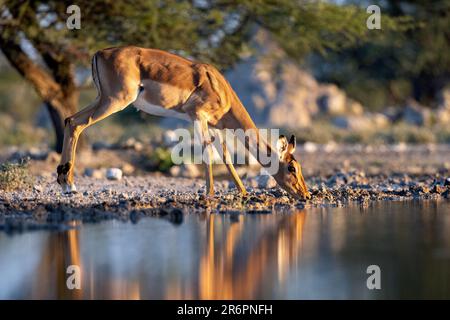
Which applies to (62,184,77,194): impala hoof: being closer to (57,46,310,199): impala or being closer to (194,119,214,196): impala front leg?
(57,46,310,199): impala

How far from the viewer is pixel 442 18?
36.5 meters

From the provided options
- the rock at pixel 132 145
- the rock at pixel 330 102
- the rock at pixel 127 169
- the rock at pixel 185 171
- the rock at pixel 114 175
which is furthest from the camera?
the rock at pixel 330 102

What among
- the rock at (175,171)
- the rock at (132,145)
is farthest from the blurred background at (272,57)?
the rock at (175,171)

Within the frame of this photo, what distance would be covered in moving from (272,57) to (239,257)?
15.5 metres

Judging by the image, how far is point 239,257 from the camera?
8.66 m

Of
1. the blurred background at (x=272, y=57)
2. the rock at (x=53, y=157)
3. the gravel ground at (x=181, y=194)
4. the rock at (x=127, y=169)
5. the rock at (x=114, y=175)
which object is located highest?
the blurred background at (x=272, y=57)

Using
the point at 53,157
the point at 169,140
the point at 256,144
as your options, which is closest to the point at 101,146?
the point at 169,140

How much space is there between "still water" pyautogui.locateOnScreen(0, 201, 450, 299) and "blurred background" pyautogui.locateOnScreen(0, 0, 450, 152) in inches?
346

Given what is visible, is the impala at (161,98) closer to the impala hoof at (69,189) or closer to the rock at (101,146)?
the impala hoof at (69,189)

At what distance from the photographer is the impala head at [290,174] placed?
12742 mm

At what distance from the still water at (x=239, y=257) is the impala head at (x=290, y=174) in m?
1.03

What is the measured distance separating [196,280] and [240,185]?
18.7ft
